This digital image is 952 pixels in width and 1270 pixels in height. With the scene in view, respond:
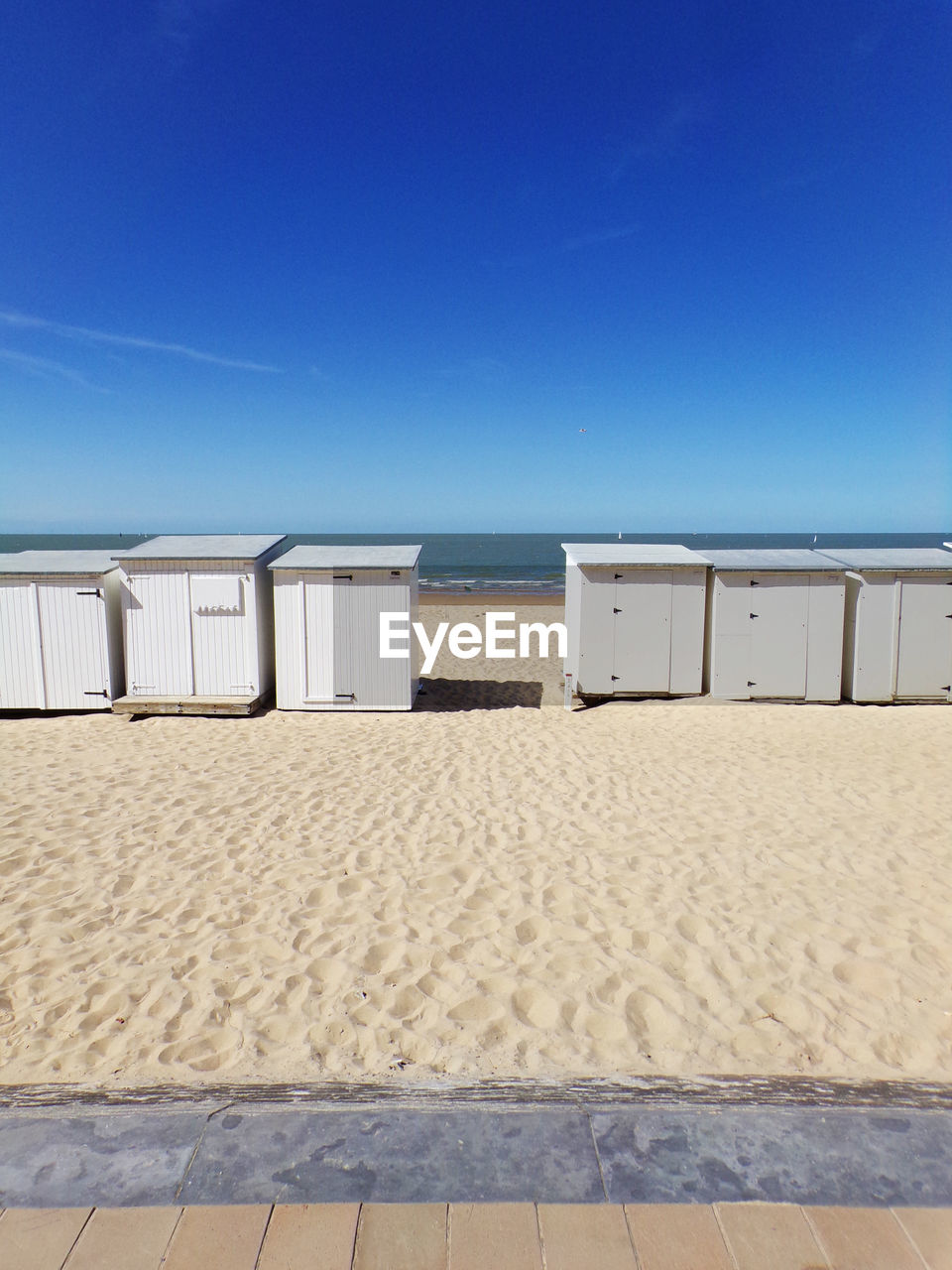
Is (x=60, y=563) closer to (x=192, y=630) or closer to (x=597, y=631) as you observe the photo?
(x=192, y=630)

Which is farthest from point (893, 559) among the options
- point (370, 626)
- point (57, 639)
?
point (57, 639)

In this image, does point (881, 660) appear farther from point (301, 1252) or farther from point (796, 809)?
point (301, 1252)

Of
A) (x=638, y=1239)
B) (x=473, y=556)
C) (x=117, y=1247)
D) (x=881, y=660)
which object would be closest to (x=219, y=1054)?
(x=117, y=1247)

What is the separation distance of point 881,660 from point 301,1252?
35.6ft

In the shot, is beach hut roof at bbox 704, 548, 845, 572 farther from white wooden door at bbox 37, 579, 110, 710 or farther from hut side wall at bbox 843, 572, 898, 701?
white wooden door at bbox 37, 579, 110, 710

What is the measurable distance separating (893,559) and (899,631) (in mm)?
1110

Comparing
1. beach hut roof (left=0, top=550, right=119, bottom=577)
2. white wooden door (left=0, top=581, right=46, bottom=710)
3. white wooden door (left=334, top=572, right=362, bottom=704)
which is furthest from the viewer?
white wooden door (left=334, top=572, right=362, bottom=704)

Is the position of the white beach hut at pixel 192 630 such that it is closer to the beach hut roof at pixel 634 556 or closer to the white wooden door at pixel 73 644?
the white wooden door at pixel 73 644

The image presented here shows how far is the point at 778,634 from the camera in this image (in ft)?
34.1

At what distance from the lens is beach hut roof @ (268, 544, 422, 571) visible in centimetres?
992

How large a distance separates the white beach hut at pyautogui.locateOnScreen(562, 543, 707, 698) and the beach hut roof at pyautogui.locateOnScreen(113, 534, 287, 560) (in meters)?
4.84

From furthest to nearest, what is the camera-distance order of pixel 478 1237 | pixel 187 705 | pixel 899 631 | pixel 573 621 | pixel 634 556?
pixel 573 621, pixel 634 556, pixel 899 631, pixel 187 705, pixel 478 1237

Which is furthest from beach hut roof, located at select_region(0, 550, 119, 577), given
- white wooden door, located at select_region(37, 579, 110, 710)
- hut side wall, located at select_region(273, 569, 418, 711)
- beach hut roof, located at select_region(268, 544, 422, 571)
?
hut side wall, located at select_region(273, 569, 418, 711)

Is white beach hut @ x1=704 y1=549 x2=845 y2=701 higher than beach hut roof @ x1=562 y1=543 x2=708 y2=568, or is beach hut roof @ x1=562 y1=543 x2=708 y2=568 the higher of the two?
beach hut roof @ x1=562 y1=543 x2=708 y2=568
